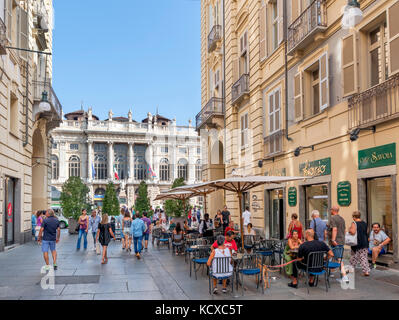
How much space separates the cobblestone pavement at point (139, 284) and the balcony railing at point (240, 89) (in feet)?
34.3

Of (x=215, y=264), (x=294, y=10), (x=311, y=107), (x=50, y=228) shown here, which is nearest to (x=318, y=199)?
(x=311, y=107)

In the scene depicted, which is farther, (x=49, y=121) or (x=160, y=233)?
(x=49, y=121)

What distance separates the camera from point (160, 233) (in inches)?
768

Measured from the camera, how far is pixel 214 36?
27484 millimetres

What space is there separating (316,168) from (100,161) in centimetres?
6123

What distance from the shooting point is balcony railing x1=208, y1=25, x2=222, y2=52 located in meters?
27.1

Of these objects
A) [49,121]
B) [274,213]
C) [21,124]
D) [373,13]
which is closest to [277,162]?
[274,213]

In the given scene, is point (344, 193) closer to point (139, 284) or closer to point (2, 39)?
point (139, 284)

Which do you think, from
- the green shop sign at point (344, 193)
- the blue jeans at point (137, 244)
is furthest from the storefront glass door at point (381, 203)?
→ the blue jeans at point (137, 244)

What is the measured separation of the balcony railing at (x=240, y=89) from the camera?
72.9 feet

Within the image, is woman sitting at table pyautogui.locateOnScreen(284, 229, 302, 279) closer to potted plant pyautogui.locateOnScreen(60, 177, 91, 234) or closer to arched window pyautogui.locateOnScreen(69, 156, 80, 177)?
potted plant pyautogui.locateOnScreen(60, 177, 91, 234)

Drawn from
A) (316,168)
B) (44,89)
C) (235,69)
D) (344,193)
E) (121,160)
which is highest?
(235,69)

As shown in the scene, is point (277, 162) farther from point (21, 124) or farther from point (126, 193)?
point (126, 193)
